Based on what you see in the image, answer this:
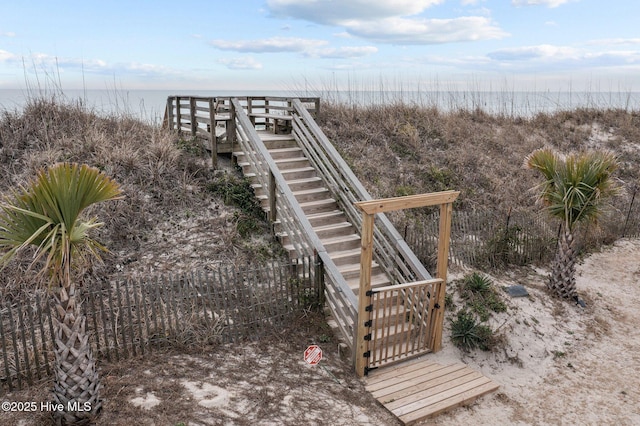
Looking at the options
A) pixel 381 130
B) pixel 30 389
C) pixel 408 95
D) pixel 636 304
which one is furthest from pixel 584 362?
pixel 408 95

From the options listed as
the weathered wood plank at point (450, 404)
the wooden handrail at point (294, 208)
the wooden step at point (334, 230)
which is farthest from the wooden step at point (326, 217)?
the weathered wood plank at point (450, 404)

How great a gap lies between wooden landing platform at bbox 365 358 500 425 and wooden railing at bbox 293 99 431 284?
1621mm

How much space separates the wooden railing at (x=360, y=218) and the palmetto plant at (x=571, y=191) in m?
3.36

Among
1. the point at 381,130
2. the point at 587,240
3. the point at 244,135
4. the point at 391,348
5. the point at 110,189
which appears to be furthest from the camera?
the point at 381,130

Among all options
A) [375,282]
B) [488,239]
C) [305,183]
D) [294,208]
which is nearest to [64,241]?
[294,208]

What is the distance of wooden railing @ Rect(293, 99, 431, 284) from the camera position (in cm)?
860

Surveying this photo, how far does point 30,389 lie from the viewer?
5.94 metres

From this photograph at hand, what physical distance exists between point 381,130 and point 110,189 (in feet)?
43.2

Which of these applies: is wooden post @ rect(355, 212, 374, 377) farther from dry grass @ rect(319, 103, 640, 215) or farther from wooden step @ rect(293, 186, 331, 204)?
dry grass @ rect(319, 103, 640, 215)

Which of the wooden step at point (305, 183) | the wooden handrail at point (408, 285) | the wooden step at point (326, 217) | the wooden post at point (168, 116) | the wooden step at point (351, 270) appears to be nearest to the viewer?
the wooden handrail at point (408, 285)

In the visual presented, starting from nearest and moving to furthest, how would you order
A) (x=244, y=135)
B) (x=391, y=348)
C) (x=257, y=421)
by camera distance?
1. (x=257, y=421)
2. (x=391, y=348)
3. (x=244, y=135)

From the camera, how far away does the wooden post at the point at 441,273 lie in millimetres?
7484

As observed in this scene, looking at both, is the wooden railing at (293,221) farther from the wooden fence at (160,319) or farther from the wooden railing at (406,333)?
the wooden railing at (406,333)

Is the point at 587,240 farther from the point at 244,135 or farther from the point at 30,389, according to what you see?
the point at 30,389
